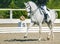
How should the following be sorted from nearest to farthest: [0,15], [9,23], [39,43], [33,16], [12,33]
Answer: [39,43] < [33,16] < [12,33] < [9,23] < [0,15]

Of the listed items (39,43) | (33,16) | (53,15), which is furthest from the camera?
(53,15)

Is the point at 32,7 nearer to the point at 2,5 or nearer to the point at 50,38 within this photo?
the point at 50,38

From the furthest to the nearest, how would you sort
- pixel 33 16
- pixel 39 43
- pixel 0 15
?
pixel 0 15 → pixel 33 16 → pixel 39 43

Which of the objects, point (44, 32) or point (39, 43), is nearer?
point (39, 43)

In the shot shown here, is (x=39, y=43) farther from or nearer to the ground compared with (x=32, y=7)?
nearer to the ground

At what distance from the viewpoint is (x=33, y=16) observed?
10.8 meters

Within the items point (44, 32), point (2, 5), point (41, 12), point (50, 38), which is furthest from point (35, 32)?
point (2, 5)

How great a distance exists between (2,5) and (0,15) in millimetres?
3314

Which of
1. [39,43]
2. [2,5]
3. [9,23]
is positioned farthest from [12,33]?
[2,5]

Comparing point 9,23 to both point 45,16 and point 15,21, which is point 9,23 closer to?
point 15,21

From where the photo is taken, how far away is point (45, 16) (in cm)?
1115

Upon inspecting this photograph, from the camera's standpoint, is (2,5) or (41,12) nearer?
(41,12)

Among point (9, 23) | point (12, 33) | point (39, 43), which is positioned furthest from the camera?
point (9, 23)

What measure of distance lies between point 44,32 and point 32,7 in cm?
455
